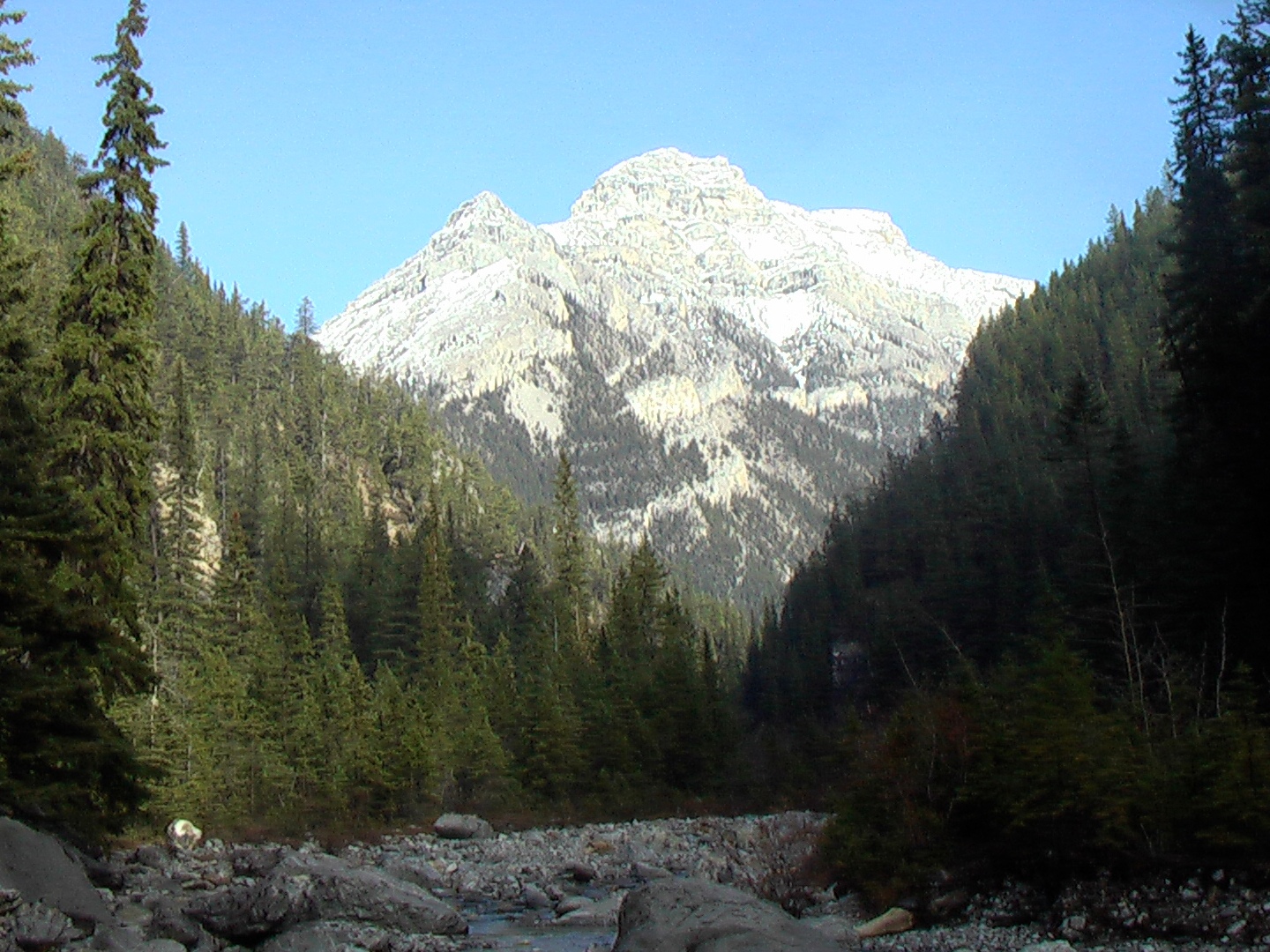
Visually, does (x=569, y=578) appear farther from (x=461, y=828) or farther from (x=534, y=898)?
(x=534, y=898)

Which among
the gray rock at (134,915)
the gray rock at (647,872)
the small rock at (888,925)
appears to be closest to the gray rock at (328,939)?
the gray rock at (134,915)

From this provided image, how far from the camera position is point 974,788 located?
67.9ft

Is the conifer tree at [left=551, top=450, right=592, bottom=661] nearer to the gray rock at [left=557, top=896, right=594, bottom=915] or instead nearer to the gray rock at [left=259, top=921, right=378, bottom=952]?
the gray rock at [left=557, top=896, right=594, bottom=915]

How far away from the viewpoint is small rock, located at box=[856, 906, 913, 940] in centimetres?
2052

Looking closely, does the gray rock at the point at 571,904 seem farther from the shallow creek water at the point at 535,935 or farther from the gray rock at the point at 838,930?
the gray rock at the point at 838,930

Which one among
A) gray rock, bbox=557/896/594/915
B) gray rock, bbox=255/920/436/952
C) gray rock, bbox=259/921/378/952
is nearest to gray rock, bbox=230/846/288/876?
gray rock, bbox=255/920/436/952

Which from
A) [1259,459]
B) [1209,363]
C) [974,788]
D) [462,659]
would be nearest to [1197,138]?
[1209,363]

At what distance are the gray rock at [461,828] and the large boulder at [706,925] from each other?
28073mm

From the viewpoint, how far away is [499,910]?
27.2 meters

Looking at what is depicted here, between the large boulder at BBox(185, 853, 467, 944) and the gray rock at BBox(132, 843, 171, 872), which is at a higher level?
the gray rock at BBox(132, 843, 171, 872)

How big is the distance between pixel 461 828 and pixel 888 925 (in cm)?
2708

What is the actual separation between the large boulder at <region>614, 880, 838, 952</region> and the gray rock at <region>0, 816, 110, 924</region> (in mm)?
7236

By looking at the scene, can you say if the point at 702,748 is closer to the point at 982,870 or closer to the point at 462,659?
the point at 462,659

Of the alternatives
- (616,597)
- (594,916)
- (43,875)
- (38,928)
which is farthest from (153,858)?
(616,597)
